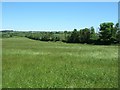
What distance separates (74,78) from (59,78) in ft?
2.93

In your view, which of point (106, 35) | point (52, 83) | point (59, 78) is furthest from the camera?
point (106, 35)

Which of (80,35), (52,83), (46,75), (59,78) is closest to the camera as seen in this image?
(52,83)

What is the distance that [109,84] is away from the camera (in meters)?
13.8

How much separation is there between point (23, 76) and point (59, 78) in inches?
80.6

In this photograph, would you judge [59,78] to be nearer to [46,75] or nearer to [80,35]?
[46,75]

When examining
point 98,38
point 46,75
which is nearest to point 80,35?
point 98,38

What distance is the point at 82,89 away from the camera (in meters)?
12.5

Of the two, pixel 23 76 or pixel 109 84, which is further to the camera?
pixel 23 76

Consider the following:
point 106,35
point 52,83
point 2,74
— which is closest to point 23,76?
point 2,74

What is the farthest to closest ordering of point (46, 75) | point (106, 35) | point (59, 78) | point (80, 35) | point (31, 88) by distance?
point (80, 35) → point (106, 35) → point (46, 75) → point (59, 78) → point (31, 88)

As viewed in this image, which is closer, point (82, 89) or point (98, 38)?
point (82, 89)

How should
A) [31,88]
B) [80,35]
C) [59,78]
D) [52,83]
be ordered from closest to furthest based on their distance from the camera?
[31,88], [52,83], [59,78], [80,35]

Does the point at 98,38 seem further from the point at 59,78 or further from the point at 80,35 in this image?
the point at 59,78

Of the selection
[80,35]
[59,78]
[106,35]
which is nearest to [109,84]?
[59,78]
